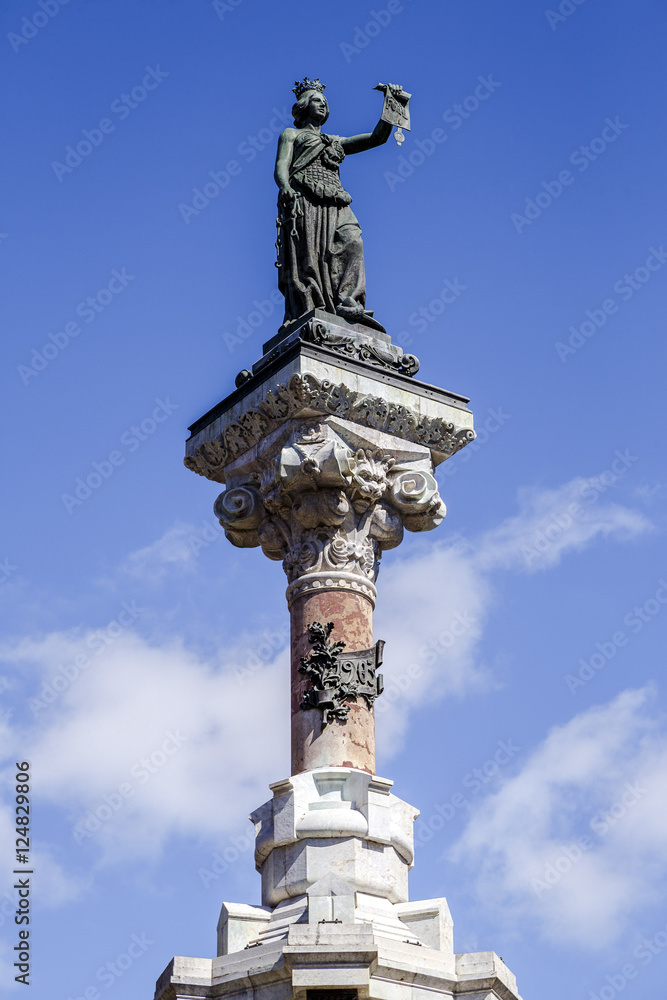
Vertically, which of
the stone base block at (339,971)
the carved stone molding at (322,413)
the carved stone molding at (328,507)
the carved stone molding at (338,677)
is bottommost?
the stone base block at (339,971)

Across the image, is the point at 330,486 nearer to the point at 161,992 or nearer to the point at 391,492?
the point at 391,492

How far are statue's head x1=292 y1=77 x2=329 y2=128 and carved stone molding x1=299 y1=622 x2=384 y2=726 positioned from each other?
23.7 feet

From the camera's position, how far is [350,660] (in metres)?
18.1

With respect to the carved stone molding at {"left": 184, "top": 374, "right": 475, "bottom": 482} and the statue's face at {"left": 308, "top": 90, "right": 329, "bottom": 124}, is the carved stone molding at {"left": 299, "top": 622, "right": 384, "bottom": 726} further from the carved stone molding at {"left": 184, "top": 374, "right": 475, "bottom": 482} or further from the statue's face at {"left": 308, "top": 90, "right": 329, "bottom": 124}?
the statue's face at {"left": 308, "top": 90, "right": 329, "bottom": 124}

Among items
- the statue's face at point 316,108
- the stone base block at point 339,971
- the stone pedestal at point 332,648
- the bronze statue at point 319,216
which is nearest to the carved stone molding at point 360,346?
the stone pedestal at point 332,648

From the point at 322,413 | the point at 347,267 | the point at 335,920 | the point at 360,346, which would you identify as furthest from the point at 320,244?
the point at 335,920

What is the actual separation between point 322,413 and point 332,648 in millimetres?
2673

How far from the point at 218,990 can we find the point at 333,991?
135 cm

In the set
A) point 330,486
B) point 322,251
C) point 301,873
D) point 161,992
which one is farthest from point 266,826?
point 322,251

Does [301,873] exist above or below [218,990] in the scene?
above

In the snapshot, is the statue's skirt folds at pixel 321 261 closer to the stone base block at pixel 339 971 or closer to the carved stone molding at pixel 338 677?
the carved stone molding at pixel 338 677

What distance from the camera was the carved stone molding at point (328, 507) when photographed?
61.1 feet

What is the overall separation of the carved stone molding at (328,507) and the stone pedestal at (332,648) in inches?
0.8

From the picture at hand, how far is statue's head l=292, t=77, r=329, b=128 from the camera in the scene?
71.2 ft
